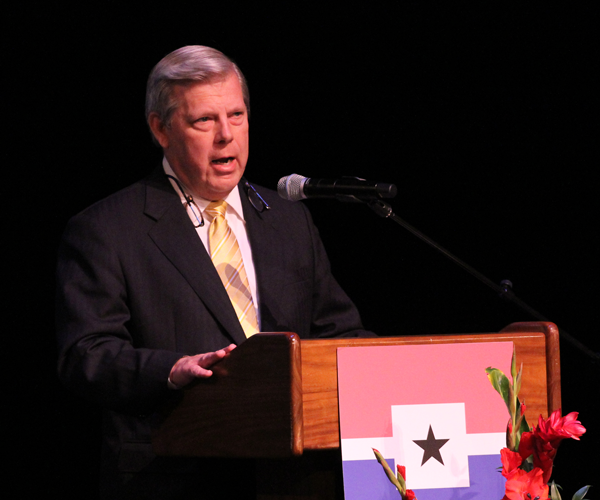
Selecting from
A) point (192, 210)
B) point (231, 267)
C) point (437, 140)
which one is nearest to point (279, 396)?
point (231, 267)

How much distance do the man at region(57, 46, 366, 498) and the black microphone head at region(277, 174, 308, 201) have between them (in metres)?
0.35

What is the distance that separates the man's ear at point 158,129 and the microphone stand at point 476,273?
0.86 meters

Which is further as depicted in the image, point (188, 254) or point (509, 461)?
point (188, 254)

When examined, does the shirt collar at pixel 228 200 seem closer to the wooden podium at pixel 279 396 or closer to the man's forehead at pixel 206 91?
the man's forehead at pixel 206 91

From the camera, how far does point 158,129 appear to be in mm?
2475

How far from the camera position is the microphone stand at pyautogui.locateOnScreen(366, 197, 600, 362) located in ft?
5.91

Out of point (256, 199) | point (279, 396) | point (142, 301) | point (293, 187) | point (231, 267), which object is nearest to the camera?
point (279, 396)

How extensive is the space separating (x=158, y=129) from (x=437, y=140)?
4.75 feet

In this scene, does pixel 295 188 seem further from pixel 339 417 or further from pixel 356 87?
pixel 356 87

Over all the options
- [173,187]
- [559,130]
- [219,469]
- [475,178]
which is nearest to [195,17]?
[173,187]

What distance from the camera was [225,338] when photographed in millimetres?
2129

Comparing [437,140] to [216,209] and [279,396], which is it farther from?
[279,396]

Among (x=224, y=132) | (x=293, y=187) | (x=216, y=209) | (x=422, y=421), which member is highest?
(x=224, y=132)

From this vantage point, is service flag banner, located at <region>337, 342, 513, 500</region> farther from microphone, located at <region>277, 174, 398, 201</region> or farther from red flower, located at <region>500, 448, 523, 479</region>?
microphone, located at <region>277, 174, 398, 201</region>
